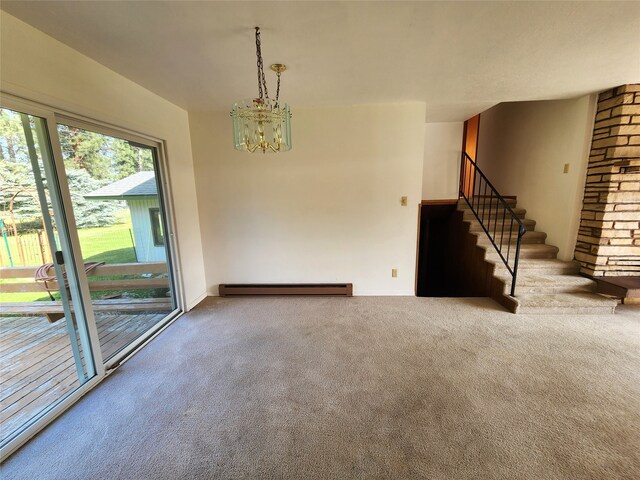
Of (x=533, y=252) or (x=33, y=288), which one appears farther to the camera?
(x=533, y=252)

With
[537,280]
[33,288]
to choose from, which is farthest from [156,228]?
[537,280]

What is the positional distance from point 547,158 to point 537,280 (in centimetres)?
180

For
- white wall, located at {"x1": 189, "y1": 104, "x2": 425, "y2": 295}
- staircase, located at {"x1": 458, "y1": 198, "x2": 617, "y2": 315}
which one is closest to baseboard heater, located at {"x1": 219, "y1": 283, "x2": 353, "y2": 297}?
white wall, located at {"x1": 189, "y1": 104, "x2": 425, "y2": 295}

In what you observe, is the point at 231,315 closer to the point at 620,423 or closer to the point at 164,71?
the point at 164,71

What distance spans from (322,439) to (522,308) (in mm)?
2780

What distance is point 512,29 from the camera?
5.77 ft

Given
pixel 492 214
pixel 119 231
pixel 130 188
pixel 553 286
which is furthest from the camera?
pixel 492 214

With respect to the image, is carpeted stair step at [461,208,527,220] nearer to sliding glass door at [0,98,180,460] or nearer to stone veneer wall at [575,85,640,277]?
stone veneer wall at [575,85,640,277]

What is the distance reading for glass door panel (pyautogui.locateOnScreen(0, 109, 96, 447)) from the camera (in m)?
1.66

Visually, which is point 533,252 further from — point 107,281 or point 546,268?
point 107,281

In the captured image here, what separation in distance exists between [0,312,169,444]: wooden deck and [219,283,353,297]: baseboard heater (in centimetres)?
142

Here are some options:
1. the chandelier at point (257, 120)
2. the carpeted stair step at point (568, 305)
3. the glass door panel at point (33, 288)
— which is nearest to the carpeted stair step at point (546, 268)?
the carpeted stair step at point (568, 305)

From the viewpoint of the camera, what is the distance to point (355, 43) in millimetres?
1886

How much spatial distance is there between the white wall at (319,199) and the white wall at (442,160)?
5.16ft
